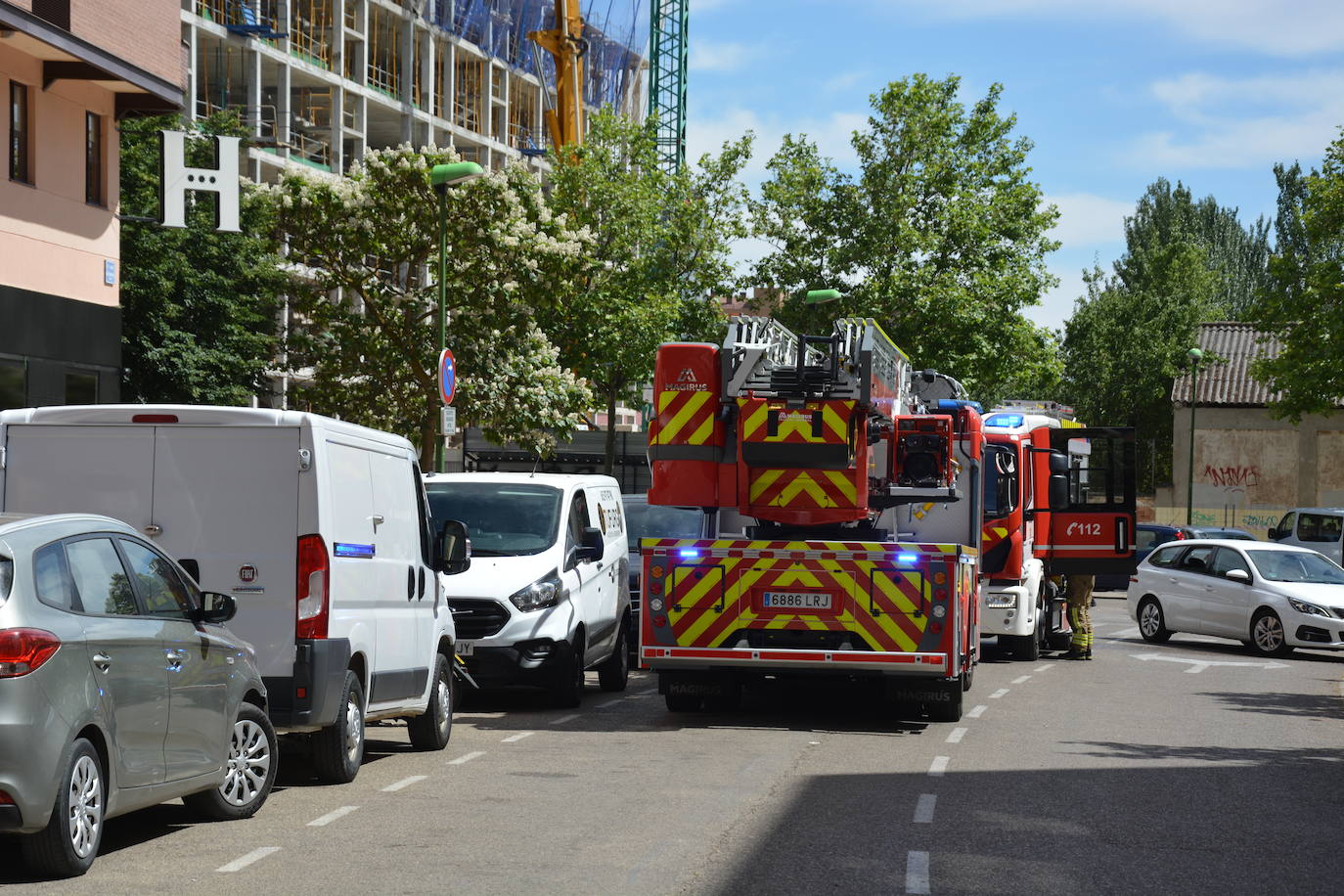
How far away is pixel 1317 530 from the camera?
38750mm

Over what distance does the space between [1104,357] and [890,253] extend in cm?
3374

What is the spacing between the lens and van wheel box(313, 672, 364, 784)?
1057 cm

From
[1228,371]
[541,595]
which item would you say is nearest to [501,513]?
[541,595]

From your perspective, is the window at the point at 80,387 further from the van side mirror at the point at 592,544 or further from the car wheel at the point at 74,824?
the car wheel at the point at 74,824

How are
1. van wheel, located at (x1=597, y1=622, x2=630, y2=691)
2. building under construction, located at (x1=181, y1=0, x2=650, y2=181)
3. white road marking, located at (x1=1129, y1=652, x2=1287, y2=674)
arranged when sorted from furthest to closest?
building under construction, located at (x1=181, y1=0, x2=650, y2=181) → white road marking, located at (x1=1129, y1=652, x2=1287, y2=674) → van wheel, located at (x1=597, y1=622, x2=630, y2=691)

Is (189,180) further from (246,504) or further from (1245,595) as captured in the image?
(246,504)

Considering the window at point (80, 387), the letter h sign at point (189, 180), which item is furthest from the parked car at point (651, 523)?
the letter h sign at point (189, 180)

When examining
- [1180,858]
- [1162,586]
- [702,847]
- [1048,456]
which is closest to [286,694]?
[702,847]

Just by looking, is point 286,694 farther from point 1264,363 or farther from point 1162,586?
point 1264,363

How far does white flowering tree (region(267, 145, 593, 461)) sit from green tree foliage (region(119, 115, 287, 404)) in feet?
8.09

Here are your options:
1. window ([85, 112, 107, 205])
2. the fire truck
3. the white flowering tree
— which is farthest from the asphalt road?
the white flowering tree

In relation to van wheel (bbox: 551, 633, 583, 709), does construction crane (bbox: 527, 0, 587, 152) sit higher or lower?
higher

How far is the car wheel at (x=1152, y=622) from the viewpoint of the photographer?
2647 cm

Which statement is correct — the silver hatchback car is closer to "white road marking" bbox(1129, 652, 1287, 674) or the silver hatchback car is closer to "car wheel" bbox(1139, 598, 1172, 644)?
"white road marking" bbox(1129, 652, 1287, 674)
